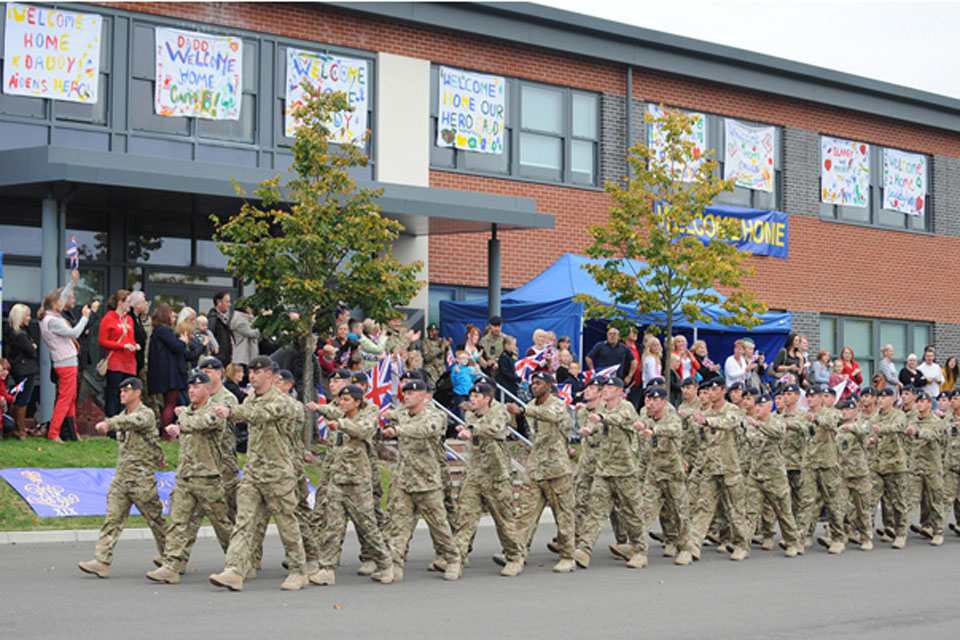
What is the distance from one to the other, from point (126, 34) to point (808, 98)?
15931mm

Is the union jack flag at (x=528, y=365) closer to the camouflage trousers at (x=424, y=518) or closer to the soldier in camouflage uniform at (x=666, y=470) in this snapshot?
the soldier in camouflage uniform at (x=666, y=470)

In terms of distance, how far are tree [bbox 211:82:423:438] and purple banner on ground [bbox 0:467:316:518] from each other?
323cm

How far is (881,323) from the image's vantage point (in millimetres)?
30953

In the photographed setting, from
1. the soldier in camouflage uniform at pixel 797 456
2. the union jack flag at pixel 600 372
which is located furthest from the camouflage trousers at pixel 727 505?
the union jack flag at pixel 600 372

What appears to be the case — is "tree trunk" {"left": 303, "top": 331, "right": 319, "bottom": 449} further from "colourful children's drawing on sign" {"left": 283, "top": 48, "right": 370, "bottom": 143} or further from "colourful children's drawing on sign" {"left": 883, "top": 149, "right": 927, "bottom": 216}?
"colourful children's drawing on sign" {"left": 883, "top": 149, "right": 927, "bottom": 216}

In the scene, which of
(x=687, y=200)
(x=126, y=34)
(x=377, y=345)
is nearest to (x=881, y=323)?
(x=687, y=200)

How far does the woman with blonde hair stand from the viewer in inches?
612

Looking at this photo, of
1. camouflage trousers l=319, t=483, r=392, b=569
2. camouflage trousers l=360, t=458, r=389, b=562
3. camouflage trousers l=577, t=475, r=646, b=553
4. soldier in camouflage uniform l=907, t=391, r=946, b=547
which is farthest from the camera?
soldier in camouflage uniform l=907, t=391, r=946, b=547

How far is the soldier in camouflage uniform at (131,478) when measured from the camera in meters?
10.8

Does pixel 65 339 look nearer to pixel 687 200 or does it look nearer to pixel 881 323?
pixel 687 200

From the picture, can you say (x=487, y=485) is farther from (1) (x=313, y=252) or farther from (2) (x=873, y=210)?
(2) (x=873, y=210)

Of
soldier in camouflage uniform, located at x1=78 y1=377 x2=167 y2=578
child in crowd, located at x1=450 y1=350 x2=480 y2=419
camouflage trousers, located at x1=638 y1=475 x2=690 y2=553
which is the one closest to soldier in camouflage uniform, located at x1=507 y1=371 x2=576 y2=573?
camouflage trousers, located at x1=638 y1=475 x2=690 y2=553

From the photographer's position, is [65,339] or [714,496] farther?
[65,339]

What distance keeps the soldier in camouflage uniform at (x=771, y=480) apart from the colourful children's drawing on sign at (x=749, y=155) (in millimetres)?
14723
